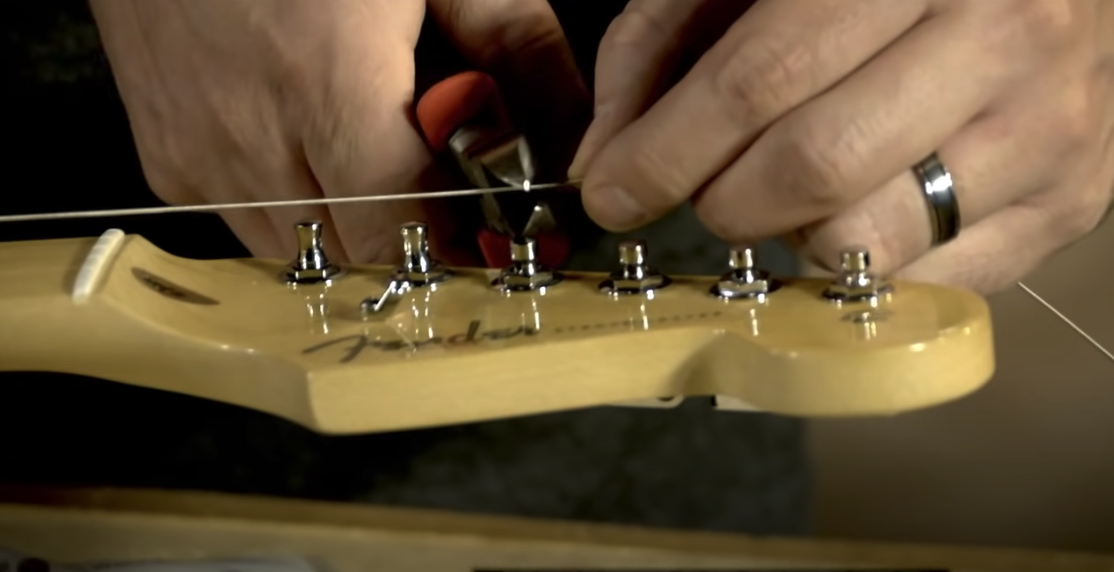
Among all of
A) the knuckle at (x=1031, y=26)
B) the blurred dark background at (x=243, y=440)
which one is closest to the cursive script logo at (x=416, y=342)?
the knuckle at (x=1031, y=26)

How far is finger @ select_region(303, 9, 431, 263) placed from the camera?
56 cm

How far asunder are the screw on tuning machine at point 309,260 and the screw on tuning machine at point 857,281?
24cm

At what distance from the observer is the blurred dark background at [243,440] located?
2.78 feet

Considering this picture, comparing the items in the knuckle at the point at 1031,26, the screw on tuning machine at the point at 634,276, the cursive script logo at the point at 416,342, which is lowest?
the cursive script logo at the point at 416,342

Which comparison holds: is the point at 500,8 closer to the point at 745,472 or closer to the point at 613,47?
the point at 613,47

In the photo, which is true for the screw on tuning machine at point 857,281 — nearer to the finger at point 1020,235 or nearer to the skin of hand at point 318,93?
the finger at point 1020,235

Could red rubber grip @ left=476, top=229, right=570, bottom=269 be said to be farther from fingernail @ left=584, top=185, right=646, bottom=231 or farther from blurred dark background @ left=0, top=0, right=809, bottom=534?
blurred dark background @ left=0, top=0, right=809, bottom=534

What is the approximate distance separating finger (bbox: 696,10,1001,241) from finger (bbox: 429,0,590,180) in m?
0.16

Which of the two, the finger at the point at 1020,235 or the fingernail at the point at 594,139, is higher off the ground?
the fingernail at the point at 594,139

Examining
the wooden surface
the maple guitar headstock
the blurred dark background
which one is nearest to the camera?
the maple guitar headstock

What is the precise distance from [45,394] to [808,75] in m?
0.74

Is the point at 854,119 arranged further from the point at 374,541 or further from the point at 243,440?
the point at 243,440

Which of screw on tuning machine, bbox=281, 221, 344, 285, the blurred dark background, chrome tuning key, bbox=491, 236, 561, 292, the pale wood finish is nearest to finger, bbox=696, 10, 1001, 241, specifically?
chrome tuning key, bbox=491, 236, 561, 292

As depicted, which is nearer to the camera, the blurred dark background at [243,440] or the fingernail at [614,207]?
the fingernail at [614,207]
